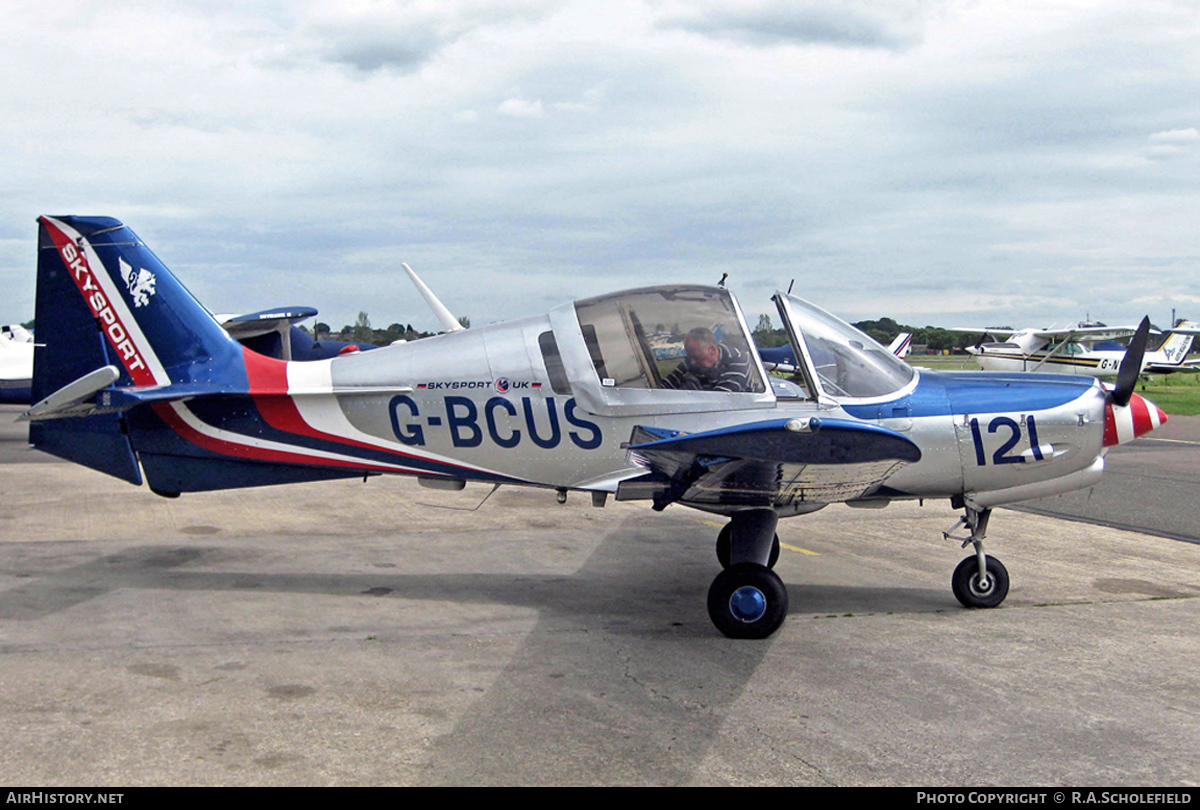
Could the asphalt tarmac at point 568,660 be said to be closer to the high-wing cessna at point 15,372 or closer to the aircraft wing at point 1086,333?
the high-wing cessna at point 15,372

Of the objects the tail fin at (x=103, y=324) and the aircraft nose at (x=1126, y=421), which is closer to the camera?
the aircraft nose at (x=1126, y=421)

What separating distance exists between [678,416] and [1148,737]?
3.03 m

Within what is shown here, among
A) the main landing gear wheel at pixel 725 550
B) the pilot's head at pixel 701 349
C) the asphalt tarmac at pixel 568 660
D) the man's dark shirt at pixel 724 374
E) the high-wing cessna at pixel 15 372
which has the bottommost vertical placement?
the asphalt tarmac at pixel 568 660

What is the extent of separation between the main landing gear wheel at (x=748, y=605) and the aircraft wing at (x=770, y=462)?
0.55 m

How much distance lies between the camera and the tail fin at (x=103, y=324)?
676 centimetres

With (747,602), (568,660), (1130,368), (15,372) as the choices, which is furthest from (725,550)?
(15,372)

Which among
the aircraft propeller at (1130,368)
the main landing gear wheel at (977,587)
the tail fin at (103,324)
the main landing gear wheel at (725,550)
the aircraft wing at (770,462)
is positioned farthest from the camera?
the main landing gear wheel at (725,550)

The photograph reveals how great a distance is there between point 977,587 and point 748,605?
1.78 m

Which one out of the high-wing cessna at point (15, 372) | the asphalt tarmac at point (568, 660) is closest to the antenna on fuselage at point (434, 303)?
the asphalt tarmac at point (568, 660)

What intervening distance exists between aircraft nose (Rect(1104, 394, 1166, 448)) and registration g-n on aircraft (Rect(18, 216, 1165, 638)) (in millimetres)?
17

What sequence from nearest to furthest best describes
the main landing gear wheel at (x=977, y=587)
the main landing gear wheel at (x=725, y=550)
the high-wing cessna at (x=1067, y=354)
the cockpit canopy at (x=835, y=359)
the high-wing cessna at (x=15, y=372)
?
the cockpit canopy at (x=835, y=359) → the main landing gear wheel at (x=977, y=587) → the main landing gear wheel at (x=725, y=550) → the high-wing cessna at (x=15, y=372) → the high-wing cessna at (x=1067, y=354)

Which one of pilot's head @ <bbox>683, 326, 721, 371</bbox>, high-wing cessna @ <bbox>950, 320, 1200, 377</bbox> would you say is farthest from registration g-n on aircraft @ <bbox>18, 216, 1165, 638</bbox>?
high-wing cessna @ <bbox>950, 320, 1200, 377</bbox>

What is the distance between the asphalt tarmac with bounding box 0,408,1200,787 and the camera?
374cm

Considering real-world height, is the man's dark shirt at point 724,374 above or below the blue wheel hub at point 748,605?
above
